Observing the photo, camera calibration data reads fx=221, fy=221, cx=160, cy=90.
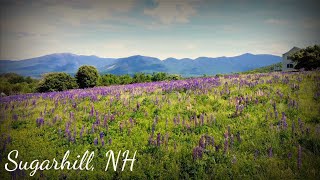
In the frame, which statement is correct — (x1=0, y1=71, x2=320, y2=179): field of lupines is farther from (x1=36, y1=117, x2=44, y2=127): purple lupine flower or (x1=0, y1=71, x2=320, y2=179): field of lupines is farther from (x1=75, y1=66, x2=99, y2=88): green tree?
(x1=75, y1=66, x2=99, y2=88): green tree

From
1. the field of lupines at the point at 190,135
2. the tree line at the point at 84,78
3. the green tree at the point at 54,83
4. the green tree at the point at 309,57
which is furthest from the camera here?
the green tree at the point at 309,57

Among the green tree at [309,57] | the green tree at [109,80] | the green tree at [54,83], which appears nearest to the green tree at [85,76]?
the green tree at [54,83]

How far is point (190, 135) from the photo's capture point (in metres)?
7.06

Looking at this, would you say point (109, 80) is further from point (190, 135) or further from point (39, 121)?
point (190, 135)

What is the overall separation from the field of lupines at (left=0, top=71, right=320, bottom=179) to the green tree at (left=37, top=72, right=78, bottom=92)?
1870cm

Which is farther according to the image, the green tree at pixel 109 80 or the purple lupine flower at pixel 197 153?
the green tree at pixel 109 80

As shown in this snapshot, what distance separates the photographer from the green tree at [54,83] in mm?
29031

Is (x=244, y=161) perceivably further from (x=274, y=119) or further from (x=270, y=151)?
(x=274, y=119)

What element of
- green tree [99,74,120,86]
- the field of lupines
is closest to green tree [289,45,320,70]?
green tree [99,74,120,86]

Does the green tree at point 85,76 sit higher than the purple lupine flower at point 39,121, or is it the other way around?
the green tree at point 85,76

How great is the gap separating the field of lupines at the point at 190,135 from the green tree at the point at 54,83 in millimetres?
18696

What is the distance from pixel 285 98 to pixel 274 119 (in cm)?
235

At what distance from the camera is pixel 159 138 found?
6.54 m

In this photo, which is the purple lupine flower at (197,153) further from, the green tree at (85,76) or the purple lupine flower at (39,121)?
the green tree at (85,76)
